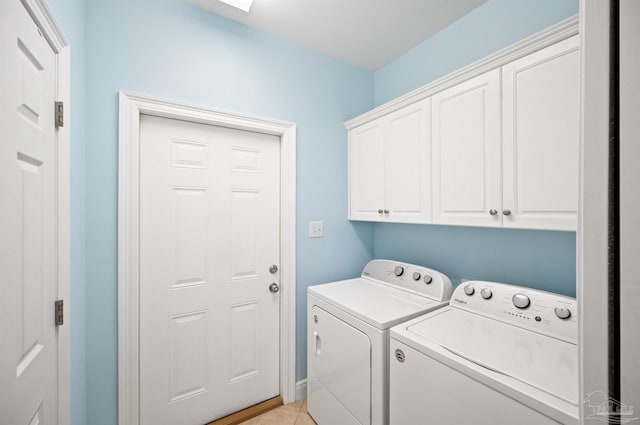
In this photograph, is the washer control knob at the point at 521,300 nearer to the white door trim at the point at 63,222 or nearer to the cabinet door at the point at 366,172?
the cabinet door at the point at 366,172

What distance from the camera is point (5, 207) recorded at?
27.4 inches

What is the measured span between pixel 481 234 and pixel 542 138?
71cm

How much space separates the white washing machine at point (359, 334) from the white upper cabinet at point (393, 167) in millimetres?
438

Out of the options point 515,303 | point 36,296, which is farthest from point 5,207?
point 515,303

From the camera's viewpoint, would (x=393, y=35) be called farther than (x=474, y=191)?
Yes

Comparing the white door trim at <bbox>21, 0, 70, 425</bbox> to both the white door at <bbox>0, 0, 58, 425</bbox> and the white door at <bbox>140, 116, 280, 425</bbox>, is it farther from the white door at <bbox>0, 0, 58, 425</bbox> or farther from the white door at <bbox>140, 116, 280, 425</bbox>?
the white door at <bbox>140, 116, 280, 425</bbox>

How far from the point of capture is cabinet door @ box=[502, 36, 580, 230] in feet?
3.43

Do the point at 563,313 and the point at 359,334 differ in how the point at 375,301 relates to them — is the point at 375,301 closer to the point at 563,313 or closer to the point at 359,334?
the point at 359,334

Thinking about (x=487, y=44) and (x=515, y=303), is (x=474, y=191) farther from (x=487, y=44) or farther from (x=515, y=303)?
(x=487, y=44)

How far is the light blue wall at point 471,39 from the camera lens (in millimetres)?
1397

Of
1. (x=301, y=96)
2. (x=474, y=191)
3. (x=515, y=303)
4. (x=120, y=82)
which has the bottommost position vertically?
(x=515, y=303)

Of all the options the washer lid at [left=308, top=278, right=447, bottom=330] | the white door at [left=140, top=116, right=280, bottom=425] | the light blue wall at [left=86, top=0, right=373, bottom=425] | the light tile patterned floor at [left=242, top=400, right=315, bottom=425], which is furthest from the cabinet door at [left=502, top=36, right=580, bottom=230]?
the light tile patterned floor at [left=242, top=400, right=315, bottom=425]

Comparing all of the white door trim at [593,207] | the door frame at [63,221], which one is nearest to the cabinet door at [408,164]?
the white door trim at [593,207]

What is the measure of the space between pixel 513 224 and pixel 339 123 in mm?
1495
